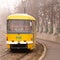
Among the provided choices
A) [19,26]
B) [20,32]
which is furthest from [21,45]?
[19,26]

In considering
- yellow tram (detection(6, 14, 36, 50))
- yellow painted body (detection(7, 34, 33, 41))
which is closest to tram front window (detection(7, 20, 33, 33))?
yellow tram (detection(6, 14, 36, 50))

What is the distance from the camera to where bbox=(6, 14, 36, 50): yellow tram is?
1103 inches

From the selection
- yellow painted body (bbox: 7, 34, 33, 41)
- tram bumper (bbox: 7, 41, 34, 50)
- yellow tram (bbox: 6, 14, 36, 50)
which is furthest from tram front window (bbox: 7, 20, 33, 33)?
tram bumper (bbox: 7, 41, 34, 50)

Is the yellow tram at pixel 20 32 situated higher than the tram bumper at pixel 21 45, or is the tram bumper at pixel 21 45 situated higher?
the yellow tram at pixel 20 32

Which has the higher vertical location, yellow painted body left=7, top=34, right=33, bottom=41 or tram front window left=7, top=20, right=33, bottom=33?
tram front window left=7, top=20, right=33, bottom=33

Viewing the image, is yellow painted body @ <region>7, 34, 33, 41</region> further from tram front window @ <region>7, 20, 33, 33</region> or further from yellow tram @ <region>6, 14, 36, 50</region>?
tram front window @ <region>7, 20, 33, 33</region>

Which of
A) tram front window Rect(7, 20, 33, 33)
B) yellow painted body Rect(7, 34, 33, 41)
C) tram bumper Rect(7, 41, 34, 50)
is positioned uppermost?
tram front window Rect(7, 20, 33, 33)

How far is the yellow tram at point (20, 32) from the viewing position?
91.9 ft

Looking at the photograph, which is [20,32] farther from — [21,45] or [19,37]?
[21,45]

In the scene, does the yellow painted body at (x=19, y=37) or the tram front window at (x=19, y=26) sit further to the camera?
the tram front window at (x=19, y=26)

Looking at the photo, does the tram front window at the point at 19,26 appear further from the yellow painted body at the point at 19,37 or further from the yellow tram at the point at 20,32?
the yellow painted body at the point at 19,37

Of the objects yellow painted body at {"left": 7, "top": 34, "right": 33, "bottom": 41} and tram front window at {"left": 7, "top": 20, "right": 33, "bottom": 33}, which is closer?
yellow painted body at {"left": 7, "top": 34, "right": 33, "bottom": 41}

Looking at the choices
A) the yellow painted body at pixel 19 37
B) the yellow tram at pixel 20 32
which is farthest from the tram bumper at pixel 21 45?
the yellow painted body at pixel 19 37

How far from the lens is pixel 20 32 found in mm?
28234
